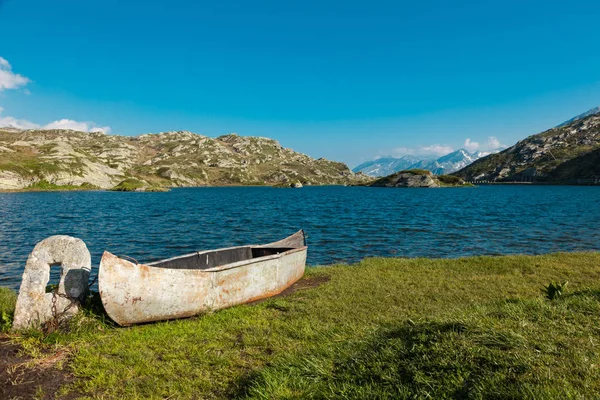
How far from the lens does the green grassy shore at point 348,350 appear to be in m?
5.33

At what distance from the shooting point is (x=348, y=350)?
7.61 meters

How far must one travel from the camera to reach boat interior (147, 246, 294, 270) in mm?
14776

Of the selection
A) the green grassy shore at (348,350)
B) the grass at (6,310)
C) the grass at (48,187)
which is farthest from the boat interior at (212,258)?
the grass at (48,187)

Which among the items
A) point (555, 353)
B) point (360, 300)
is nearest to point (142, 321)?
point (360, 300)

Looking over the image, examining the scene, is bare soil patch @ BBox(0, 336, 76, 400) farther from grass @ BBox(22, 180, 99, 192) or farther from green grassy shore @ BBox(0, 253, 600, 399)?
grass @ BBox(22, 180, 99, 192)

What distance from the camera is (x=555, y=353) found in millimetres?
5758

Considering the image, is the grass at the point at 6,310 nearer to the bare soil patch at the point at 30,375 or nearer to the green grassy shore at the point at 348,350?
the green grassy shore at the point at 348,350

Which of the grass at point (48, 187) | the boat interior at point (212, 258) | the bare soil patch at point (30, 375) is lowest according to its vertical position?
the bare soil patch at point (30, 375)

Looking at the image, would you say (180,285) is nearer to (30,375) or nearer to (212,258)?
(30,375)

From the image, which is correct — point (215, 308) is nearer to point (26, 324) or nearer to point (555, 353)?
point (26, 324)

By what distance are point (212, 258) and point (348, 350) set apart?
11.1 meters

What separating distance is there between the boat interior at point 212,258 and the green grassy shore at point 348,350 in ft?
12.2

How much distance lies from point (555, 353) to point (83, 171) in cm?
18533

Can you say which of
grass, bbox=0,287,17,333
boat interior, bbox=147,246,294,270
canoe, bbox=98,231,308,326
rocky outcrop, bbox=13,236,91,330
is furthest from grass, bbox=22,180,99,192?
canoe, bbox=98,231,308,326
